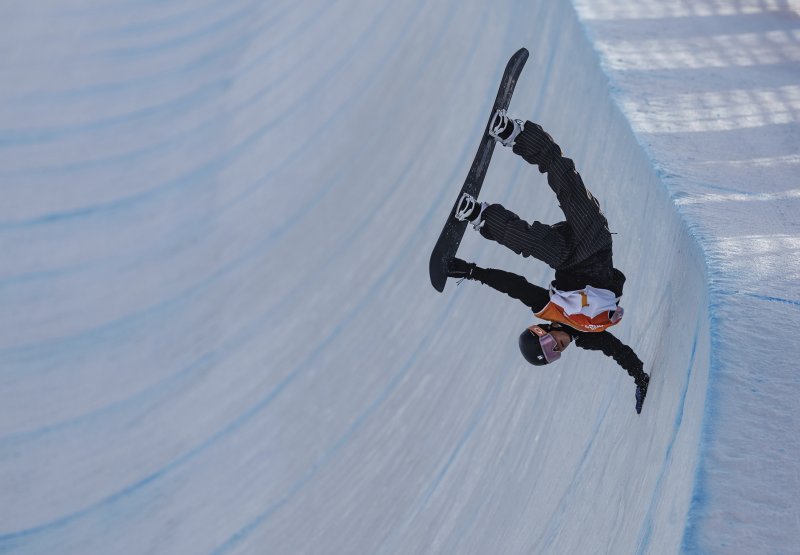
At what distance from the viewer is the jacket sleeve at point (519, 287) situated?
277 cm

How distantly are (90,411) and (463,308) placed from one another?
67.1 inches

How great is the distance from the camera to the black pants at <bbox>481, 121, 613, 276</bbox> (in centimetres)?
254

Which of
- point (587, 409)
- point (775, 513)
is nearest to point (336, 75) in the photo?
point (587, 409)

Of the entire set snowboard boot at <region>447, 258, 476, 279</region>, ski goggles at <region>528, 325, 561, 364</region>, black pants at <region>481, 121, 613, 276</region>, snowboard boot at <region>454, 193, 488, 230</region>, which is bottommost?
ski goggles at <region>528, 325, 561, 364</region>

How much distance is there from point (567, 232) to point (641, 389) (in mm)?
548

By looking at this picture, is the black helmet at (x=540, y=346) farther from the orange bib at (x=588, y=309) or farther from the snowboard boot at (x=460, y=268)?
the snowboard boot at (x=460, y=268)

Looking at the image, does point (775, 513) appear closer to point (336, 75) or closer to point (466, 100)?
point (466, 100)

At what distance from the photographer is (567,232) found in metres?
2.59

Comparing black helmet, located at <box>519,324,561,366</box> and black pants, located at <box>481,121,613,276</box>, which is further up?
black pants, located at <box>481,121,613,276</box>

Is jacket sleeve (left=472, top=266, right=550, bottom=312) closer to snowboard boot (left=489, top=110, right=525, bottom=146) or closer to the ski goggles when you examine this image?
the ski goggles

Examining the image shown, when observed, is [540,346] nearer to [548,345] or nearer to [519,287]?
[548,345]

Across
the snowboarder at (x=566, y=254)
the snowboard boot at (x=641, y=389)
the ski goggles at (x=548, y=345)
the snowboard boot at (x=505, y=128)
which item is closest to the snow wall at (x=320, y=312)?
the snowboard boot at (x=641, y=389)

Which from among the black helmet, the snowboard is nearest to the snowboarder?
the black helmet

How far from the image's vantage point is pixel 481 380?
3.60m
